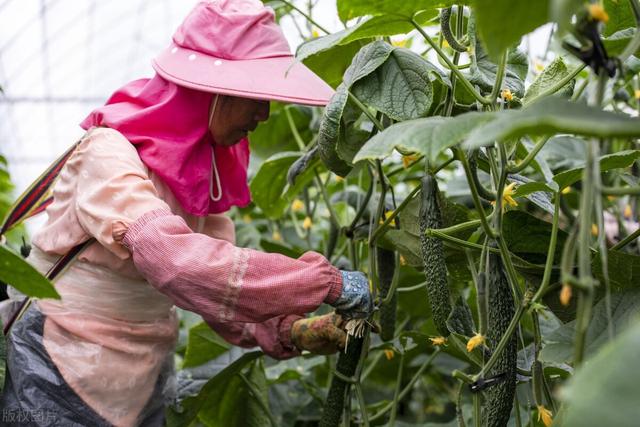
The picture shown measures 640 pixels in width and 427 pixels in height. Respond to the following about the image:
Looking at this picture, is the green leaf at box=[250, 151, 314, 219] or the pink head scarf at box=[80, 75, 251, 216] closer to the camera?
the pink head scarf at box=[80, 75, 251, 216]

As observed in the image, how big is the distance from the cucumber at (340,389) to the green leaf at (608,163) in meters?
0.44

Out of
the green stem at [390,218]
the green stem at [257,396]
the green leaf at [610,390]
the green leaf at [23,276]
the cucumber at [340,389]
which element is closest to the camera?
the green leaf at [610,390]

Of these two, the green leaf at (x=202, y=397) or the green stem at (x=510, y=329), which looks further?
the green leaf at (x=202, y=397)

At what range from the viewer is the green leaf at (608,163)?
1104 mm

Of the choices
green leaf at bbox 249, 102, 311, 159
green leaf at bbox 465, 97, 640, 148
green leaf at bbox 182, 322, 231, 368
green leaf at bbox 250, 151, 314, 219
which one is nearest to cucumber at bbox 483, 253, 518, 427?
green leaf at bbox 465, 97, 640, 148

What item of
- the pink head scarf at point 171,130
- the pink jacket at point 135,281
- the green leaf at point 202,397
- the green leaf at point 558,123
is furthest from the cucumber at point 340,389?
the green leaf at point 558,123

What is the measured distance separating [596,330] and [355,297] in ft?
1.34

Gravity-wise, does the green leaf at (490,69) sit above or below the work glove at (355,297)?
above

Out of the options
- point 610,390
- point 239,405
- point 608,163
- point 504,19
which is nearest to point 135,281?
point 239,405

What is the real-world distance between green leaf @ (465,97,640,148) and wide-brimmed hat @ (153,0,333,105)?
74 cm

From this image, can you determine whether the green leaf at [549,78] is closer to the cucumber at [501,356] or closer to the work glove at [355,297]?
the cucumber at [501,356]

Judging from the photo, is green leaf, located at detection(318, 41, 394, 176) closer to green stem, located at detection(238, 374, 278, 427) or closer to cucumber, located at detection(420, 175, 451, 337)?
cucumber, located at detection(420, 175, 451, 337)

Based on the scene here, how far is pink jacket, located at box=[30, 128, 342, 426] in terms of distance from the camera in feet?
4.13

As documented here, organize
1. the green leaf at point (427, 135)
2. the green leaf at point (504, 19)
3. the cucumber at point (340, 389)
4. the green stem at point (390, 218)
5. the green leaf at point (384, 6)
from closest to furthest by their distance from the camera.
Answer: the green leaf at point (504, 19)
the green leaf at point (427, 135)
the green leaf at point (384, 6)
the green stem at point (390, 218)
the cucumber at point (340, 389)
